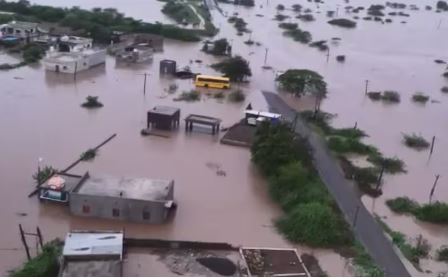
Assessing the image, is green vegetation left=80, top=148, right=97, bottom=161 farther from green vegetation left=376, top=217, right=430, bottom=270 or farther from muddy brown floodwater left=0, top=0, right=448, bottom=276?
green vegetation left=376, top=217, right=430, bottom=270

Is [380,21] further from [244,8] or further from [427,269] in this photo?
[427,269]

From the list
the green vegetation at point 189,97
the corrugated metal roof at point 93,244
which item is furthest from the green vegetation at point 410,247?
the green vegetation at point 189,97

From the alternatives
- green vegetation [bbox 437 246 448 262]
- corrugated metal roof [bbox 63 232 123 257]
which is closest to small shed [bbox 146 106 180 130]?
corrugated metal roof [bbox 63 232 123 257]

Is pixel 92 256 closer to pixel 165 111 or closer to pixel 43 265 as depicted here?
pixel 43 265

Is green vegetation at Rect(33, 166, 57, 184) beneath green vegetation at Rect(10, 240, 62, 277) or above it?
above

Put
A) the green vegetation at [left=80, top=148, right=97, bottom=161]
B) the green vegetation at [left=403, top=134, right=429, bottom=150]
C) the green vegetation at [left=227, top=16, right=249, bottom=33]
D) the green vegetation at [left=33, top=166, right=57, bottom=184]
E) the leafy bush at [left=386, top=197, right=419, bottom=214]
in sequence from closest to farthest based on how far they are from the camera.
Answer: the green vegetation at [left=33, top=166, right=57, bottom=184]
the leafy bush at [left=386, top=197, right=419, bottom=214]
the green vegetation at [left=80, top=148, right=97, bottom=161]
the green vegetation at [left=403, top=134, right=429, bottom=150]
the green vegetation at [left=227, top=16, right=249, bottom=33]

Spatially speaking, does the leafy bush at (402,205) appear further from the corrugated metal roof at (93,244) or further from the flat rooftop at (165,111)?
the flat rooftop at (165,111)
